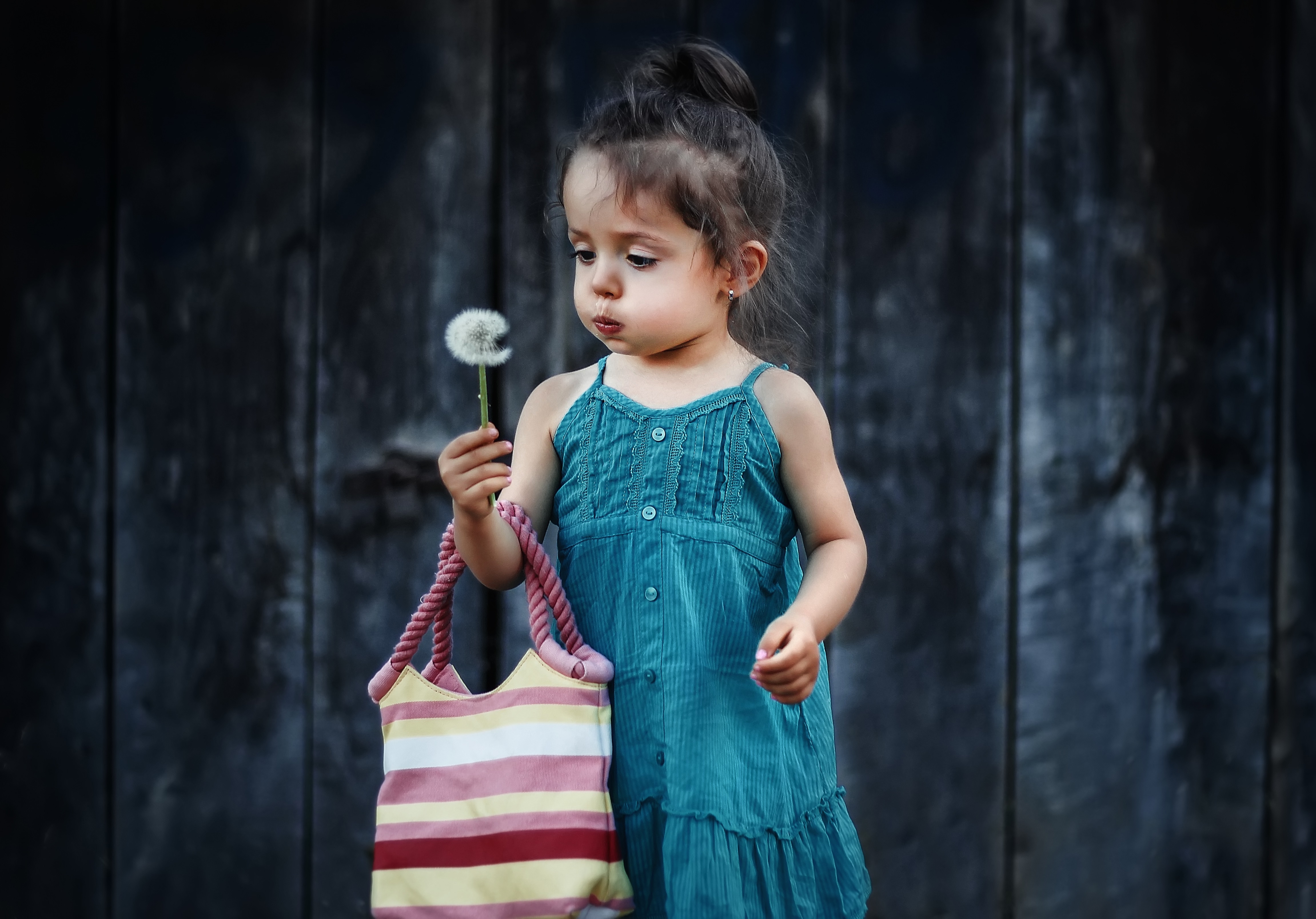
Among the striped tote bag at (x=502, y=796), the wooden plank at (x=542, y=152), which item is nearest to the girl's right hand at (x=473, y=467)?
the striped tote bag at (x=502, y=796)

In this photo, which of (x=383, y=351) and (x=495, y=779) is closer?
(x=495, y=779)

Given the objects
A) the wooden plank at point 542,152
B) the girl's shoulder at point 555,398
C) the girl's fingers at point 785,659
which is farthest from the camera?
the wooden plank at point 542,152

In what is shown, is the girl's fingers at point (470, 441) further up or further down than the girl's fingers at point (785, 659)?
further up

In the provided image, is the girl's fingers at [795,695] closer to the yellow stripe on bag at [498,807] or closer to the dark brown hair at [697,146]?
the yellow stripe on bag at [498,807]

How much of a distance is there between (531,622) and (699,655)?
144 mm

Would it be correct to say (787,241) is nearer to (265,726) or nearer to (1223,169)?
(1223,169)

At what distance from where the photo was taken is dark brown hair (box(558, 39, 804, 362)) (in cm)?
99

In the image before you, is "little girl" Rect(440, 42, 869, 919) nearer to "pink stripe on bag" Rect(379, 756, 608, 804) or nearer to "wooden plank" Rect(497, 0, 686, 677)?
"pink stripe on bag" Rect(379, 756, 608, 804)

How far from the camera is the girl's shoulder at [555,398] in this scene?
1.10m

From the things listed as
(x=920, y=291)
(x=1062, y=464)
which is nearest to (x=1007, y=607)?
(x=1062, y=464)

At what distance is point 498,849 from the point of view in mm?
940

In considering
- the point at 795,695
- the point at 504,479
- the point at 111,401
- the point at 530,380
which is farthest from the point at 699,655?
the point at 111,401

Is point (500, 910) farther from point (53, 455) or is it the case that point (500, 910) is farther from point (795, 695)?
point (53, 455)

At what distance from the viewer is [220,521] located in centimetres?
152
